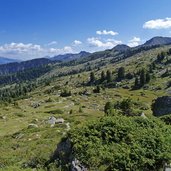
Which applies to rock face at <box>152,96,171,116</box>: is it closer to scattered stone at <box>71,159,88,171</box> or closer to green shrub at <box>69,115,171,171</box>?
green shrub at <box>69,115,171,171</box>

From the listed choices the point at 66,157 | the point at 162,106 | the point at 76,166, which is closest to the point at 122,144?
the point at 76,166

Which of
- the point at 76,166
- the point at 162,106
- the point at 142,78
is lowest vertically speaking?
the point at 142,78

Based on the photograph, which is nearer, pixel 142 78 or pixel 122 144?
pixel 122 144

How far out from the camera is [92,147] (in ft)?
64.5

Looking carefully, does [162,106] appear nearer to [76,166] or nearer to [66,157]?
[66,157]

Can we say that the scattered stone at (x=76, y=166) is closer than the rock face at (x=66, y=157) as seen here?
Yes

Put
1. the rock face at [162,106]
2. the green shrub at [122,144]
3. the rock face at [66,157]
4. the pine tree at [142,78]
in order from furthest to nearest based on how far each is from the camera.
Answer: the pine tree at [142,78], the rock face at [162,106], the rock face at [66,157], the green shrub at [122,144]

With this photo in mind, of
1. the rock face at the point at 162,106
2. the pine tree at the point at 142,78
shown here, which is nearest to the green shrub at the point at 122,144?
the rock face at the point at 162,106

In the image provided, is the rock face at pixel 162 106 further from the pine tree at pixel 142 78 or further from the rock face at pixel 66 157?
the pine tree at pixel 142 78

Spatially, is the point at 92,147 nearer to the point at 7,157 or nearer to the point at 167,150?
the point at 167,150

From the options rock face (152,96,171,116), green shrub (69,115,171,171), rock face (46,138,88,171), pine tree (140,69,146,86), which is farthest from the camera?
pine tree (140,69,146,86)

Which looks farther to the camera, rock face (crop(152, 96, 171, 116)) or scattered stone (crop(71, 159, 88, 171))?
rock face (crop(152, 96, 171, 116))

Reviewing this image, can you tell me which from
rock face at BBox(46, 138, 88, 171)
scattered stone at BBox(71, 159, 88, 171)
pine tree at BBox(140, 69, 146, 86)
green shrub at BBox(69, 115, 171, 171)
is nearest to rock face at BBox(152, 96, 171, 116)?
green shrub at BBox(69, 115, 171, 171)

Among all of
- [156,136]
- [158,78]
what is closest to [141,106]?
[156,136]
